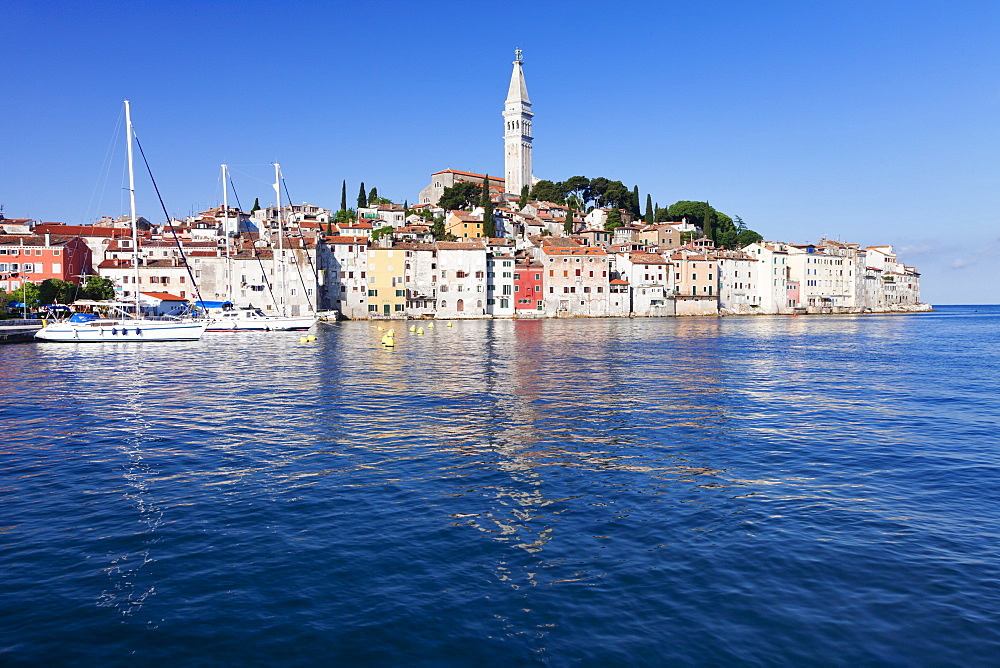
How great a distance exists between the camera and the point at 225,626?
6.34 meters

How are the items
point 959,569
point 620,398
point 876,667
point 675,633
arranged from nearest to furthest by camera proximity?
point 876,667, point 675,633, point 959,569, point 620,398

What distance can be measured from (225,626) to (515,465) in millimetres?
6576

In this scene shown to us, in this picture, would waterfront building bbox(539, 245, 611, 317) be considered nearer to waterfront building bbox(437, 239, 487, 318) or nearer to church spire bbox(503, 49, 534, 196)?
waterfront building bbox(437, 239, 487, 318)

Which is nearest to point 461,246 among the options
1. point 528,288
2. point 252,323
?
point 528,288

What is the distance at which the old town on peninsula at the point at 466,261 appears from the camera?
2714 inches

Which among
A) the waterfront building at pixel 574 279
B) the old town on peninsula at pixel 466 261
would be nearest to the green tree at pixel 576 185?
the old town on peninsula at pixel 466 261

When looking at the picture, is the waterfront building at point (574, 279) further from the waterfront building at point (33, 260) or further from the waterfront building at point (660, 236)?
the waterfront building at point (33, 260)

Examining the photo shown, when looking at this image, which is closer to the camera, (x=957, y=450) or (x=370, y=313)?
(x=957, y=450)

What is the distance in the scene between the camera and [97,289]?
5722 cm

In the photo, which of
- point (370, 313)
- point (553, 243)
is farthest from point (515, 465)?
point (553, 243)

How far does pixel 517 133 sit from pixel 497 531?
434 ft

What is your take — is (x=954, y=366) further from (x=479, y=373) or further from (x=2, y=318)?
(x=2, y=318)

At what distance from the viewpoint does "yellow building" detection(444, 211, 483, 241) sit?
298 feet

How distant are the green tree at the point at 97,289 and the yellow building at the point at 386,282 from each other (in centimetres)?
2685
